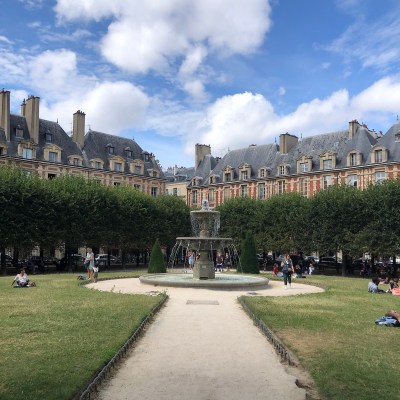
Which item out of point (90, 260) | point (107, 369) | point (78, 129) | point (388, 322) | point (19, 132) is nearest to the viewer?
point (107, 369)

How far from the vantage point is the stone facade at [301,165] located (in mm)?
51188

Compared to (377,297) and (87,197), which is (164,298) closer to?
(377,297)

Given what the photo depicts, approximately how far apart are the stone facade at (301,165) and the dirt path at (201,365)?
133 ft

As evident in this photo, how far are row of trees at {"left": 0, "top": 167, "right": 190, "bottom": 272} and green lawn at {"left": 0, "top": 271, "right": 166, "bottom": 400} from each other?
16993 millimetres

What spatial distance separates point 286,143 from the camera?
6147 cm

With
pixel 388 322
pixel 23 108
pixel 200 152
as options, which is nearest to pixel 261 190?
pixel 200 152

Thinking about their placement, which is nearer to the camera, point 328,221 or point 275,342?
point 275,342

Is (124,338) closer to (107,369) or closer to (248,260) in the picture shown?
(107,369)

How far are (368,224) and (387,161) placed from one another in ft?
56.3

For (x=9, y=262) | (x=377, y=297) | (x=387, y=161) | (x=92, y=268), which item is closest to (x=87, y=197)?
(x=9, y=262)

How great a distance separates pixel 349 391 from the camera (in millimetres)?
6754

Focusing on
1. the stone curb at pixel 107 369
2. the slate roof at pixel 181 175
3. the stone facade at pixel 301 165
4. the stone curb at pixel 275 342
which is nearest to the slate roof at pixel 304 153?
the stone facade at pixel 301 165

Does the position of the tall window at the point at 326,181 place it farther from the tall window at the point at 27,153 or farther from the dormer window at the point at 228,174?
the tall window at the point at 27,153

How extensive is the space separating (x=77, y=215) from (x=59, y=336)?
27735 millimetres
